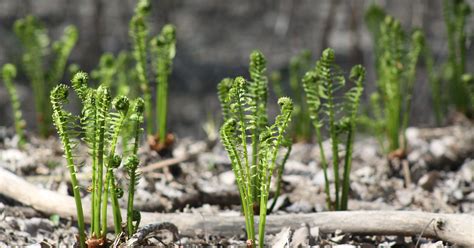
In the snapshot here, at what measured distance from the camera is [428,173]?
2.66 m

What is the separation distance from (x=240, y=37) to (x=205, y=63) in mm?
1355

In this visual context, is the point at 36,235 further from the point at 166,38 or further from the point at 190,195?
the point at 166,38

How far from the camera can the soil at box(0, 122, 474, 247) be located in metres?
1.91

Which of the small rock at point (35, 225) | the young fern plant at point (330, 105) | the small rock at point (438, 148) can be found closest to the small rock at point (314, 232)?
the young fern plant at point (330, 105)

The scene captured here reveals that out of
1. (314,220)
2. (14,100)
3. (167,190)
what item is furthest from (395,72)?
(14,100)

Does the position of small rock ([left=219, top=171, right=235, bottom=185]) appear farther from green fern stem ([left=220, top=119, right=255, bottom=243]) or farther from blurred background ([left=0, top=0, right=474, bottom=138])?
blurred background ([left=0, top=0, right=474, bottom=138])

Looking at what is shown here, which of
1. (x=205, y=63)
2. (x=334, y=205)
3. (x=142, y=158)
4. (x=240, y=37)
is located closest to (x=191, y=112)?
(x=205, y=63)

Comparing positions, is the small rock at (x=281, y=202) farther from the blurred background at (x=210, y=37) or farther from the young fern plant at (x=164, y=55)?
the blurred background at (x=210, y=37)

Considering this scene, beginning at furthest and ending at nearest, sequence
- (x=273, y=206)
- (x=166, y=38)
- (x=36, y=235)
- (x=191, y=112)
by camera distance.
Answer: (x=191, y=112)
(x=166, y=38)
(x=273, y=206)
(x=36, y=235)

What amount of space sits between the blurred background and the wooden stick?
3493 millimetres

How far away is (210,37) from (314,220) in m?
7.15

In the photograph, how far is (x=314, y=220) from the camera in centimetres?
191

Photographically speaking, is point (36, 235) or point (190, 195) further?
point (190, 195)

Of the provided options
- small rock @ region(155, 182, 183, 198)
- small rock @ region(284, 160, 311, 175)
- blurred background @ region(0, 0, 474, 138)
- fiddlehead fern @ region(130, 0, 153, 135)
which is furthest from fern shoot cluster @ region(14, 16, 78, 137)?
blurred background @ region(0, 0, 474, 138)
